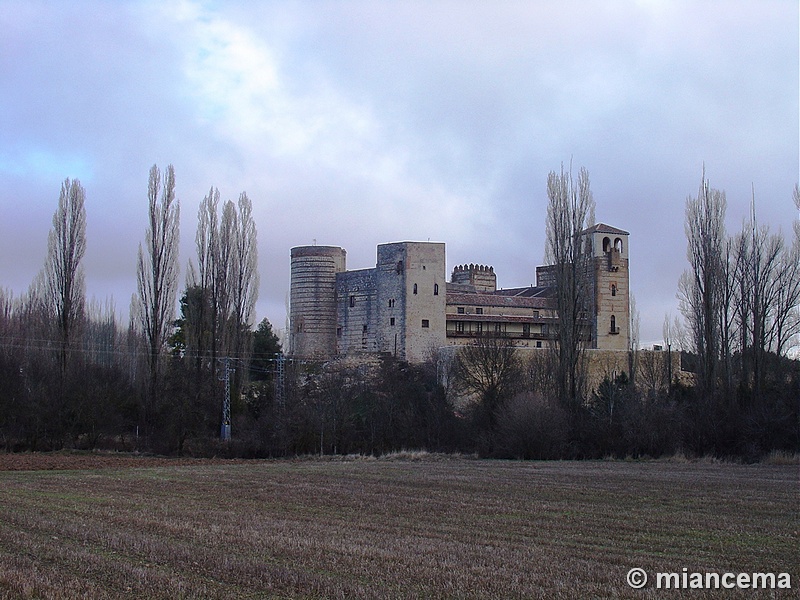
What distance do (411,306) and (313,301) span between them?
6568 mm

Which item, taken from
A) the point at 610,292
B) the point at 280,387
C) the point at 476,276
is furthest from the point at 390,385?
the point at 476,276

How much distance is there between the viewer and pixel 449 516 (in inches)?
507

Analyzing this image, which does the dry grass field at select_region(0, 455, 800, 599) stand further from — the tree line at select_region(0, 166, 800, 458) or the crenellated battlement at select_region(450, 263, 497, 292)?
the crenellated battlement at select_region(450, 263, 497, 292)

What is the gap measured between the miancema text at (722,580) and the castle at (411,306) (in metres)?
41.1

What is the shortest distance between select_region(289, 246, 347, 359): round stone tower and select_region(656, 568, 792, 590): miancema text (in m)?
44.8

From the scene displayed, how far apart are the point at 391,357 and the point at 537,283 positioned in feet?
63.3

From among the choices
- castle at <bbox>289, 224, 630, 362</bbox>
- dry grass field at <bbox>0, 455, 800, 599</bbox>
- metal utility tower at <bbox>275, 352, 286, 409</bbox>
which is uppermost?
castle at <bbox>289, 224, 630, 362</bbox>

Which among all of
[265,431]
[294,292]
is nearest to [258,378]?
[294,292]

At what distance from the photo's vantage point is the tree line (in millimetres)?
31094

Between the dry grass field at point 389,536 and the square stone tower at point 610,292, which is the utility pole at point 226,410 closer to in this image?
the dry grass field at point 389,536

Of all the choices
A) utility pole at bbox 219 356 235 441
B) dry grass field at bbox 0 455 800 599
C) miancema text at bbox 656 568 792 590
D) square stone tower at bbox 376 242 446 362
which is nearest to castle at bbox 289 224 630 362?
square stone tower at bbox 376 242 446 362

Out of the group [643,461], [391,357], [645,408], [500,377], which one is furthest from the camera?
[391,357]

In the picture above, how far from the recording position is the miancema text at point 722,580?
777cm

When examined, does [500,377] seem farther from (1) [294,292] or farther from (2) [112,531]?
(2) [112,531]
